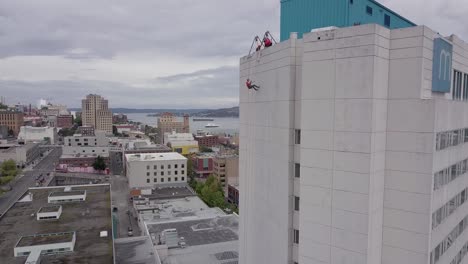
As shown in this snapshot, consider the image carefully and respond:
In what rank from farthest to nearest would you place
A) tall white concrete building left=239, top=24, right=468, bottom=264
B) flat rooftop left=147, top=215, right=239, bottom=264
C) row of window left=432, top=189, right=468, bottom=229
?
flat rooftop left=147, top=215, right=239, bottom=264
row of window left=432, top=189, right=468, bottom=229
tall white concrete building left=239, top=24, right=468, bottom=264

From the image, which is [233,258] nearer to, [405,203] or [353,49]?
[405,203]

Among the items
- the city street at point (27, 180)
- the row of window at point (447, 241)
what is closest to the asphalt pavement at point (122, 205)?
the city street at point (27, 180)

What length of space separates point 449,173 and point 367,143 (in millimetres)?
5547

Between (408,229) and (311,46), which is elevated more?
(311,46)

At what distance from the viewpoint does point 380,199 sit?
13227mm

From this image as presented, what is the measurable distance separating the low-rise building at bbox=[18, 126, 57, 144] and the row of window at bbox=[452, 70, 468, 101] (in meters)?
168

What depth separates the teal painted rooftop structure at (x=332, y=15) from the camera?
15.1 meters

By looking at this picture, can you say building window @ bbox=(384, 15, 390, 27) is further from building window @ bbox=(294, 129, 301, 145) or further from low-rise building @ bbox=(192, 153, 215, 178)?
low-rise building @ bbox=(192, 153, 215, 178)

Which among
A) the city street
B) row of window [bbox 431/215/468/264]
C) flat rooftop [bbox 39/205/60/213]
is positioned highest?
row of window [bbox 431/215/468/264]

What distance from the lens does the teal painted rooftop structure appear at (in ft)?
49.5

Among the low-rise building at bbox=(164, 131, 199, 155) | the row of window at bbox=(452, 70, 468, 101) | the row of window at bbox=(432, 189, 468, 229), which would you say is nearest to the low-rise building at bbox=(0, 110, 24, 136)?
the low-rise building at bbox=(164, 131, 199, 155)

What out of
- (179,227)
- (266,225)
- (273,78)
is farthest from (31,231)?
(273,78)

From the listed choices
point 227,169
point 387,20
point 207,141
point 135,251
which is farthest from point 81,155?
point 387,20

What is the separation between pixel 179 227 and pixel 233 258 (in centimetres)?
1202
